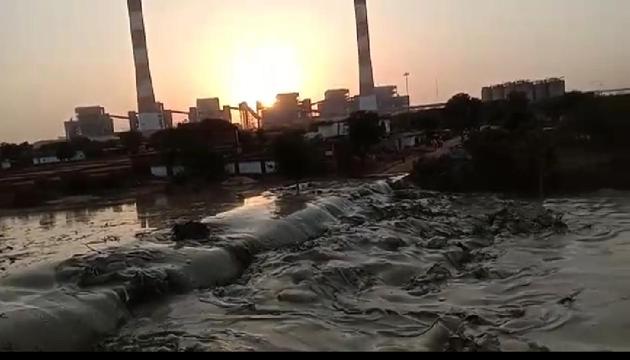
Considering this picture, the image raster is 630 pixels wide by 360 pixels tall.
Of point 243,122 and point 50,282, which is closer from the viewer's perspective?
point 50,282

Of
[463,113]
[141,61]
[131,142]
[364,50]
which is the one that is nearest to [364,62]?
[364,50]

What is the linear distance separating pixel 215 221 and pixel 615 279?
5.58 metres

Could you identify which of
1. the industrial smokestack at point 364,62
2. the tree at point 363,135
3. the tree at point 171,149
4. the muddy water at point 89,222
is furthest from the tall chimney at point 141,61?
the muddy water at point 89,222

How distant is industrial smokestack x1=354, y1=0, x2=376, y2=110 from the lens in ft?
168

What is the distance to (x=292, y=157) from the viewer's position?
57.8 feet

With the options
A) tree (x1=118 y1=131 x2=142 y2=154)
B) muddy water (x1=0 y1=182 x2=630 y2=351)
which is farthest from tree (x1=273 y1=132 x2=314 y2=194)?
tree (x1=118 y1=131 x2=142 y2=154)

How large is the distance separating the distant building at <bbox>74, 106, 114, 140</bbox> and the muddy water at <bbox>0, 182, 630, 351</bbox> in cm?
6339

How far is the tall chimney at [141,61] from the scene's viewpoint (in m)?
48.4

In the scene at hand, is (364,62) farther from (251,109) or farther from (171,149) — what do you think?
(171,149)

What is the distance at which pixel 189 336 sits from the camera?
518cm

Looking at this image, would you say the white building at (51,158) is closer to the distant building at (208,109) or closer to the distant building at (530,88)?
the distant building at (208,109)

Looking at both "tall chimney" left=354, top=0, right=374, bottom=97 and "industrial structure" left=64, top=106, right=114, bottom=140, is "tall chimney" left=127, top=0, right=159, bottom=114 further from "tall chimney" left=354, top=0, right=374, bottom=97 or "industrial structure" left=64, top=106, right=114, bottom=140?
"industrial structure" left=64, top=106, right=114, bottom=140

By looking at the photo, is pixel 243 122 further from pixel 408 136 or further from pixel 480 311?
pixel 480 311
